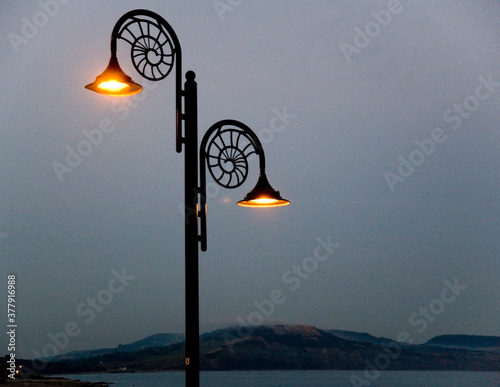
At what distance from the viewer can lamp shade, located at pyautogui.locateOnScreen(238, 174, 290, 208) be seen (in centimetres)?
697

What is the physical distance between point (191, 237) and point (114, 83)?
1.67 m

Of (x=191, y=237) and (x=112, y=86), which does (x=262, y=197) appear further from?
(x=112, y=86)

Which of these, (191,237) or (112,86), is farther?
(112,86)

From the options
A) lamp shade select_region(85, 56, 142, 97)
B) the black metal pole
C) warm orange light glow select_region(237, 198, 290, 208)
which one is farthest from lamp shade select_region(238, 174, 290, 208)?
lamp shade select_region(85, 56, 142, 97)

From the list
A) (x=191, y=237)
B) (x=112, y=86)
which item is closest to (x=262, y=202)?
(x=191, y=237)

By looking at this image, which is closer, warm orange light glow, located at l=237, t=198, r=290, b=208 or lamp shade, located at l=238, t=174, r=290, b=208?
lamp shade, located at l=238, t=174, r=290, b=208

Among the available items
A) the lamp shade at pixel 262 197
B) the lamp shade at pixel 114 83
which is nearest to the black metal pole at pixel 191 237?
the lamp shade at pixel 114 83

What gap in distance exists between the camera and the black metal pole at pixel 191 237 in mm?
5695

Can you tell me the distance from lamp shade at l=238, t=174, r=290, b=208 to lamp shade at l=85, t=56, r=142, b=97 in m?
1.63

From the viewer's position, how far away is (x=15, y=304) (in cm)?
1221

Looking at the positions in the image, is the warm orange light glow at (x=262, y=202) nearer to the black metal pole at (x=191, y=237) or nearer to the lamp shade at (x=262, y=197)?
the lamp shade at (x=262, y=197)

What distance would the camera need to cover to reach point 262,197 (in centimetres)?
695

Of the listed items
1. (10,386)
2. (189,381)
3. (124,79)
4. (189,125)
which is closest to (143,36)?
(124,79)

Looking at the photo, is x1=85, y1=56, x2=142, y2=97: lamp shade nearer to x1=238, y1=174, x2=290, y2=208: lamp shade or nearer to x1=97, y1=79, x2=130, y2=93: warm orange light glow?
x1=97, y1=79, x2=130, y2=93: warm orange light glow
